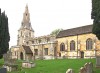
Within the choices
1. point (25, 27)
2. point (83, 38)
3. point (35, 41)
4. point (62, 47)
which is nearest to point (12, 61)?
point (83, 38)

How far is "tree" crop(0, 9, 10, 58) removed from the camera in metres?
35.4

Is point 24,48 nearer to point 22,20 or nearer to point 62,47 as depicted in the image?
point 62,47

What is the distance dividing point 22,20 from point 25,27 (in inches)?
154

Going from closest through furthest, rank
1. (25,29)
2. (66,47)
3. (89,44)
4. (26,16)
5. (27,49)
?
(89,44)
(66,47)
(27,49)
(25,29)
(26,16)

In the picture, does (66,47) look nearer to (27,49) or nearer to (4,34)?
(27,49)

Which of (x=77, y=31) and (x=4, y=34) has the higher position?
Result: (x=77, y=31)

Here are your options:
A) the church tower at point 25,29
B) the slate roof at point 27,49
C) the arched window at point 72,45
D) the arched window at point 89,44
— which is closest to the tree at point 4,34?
the arched window at point 89,44

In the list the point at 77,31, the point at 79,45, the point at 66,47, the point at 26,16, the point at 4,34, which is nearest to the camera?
the point at 4,34

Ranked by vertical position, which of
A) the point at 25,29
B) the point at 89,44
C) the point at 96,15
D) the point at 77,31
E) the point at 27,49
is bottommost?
the point at 27,49

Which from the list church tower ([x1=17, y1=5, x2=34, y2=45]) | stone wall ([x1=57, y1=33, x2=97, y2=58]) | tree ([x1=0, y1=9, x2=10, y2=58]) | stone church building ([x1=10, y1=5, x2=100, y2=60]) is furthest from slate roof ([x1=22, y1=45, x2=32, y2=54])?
tree ([x1=0, y1=9, x2=10, y2=58])

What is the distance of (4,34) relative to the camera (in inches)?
1425

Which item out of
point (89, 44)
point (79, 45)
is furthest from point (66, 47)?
point (89, 44)

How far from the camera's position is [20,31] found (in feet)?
306

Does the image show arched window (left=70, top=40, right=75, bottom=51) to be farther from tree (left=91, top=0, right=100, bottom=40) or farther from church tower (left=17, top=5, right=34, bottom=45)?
church tower (left=17, top=5, right=34, bottom=45)
